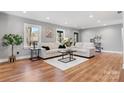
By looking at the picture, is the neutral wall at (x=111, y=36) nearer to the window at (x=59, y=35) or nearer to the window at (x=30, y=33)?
the window at (x=59, y=35)

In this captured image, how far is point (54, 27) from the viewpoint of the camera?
25.2 feet

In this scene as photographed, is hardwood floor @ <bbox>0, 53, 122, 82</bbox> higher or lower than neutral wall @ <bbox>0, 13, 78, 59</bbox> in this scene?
lower

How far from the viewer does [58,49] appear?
6.51 m

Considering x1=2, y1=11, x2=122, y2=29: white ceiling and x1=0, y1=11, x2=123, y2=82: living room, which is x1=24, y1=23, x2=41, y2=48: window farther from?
x1=2, y1=11, x2=122, y2=29: white ceiling

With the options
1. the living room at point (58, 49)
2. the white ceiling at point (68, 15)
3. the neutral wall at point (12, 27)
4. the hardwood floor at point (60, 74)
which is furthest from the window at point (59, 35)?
the hardwood floor at point (60, 74)

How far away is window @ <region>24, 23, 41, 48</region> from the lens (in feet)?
19.4

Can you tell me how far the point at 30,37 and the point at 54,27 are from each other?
2.22 m

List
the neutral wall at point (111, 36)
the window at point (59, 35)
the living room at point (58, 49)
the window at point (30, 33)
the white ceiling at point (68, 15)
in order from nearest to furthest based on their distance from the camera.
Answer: the living room at point (58, 49) < the white ceiling at point (68, 15) < the window at point (30, 33) < the neutral wall at point (111, 36) < the window at point (59, 35)

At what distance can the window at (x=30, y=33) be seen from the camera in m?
5.92

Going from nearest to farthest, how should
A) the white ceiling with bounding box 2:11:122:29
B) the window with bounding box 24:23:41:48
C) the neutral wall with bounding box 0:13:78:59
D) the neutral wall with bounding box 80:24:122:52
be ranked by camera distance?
the white ceiling with bounding box 2:11:122:29 < the neutral wall with bounding box 0:13:78:59 < the window with bounding box 24:23:41:48 < the neutral wall with bounding box 80:24:122:52

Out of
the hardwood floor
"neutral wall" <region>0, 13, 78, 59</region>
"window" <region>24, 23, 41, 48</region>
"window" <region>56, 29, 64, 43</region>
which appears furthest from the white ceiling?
the hardwood floor
